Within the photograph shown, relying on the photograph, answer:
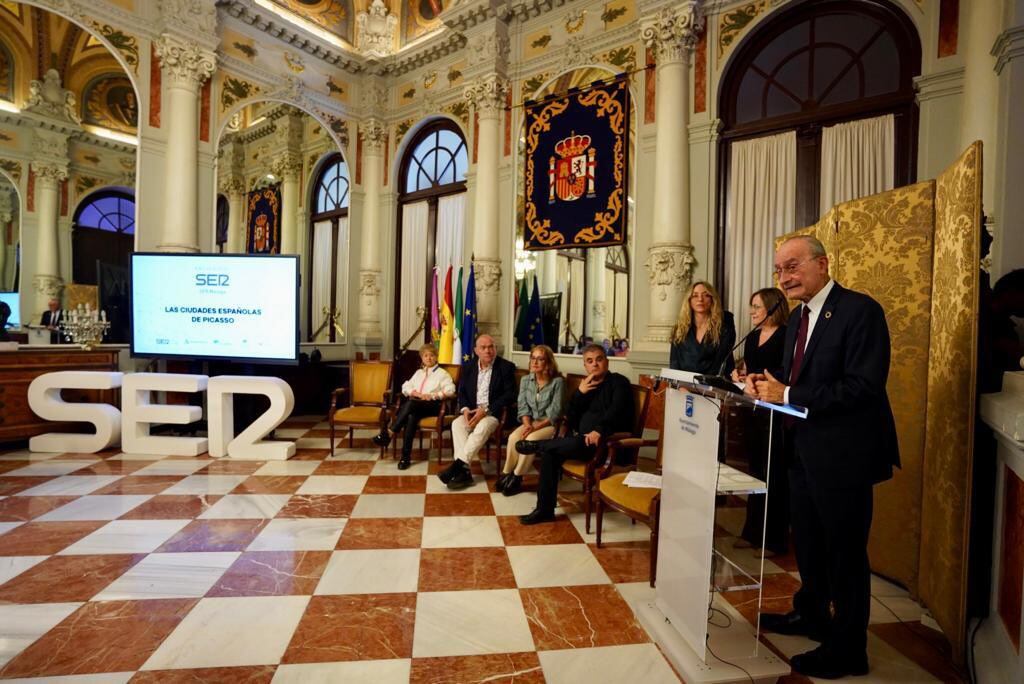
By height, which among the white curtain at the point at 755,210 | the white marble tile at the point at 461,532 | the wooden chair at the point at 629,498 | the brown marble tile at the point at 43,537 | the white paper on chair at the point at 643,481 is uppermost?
the white curtain at the point at 755,210

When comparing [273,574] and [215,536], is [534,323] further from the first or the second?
[273,574]

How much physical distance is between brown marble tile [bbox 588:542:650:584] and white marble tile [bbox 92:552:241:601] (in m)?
1.90

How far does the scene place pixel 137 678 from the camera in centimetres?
174

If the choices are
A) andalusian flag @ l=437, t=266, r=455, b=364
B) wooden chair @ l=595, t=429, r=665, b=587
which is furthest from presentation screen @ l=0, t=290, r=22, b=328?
wooden chair @ l=595, t=429, r=665, b=587

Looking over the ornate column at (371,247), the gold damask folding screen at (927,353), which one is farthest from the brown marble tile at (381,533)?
the ornate column at (371,247)

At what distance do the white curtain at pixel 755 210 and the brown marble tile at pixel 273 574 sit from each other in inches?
167

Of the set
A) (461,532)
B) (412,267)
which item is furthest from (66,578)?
(412,267)

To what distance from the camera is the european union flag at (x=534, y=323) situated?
6.47 metres

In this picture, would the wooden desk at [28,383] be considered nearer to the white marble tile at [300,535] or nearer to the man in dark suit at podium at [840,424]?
the white marble tile at [300,535]

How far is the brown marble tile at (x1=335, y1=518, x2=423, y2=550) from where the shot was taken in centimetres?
289

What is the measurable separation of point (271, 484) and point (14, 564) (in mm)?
1537

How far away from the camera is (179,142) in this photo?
5.80m

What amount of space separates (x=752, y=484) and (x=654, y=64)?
4940mm

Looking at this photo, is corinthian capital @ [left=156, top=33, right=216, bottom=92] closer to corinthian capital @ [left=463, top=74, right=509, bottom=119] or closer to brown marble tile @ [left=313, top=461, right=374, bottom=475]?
corinthian capital @ [left=463, top=74, right=509, bottom=119]
